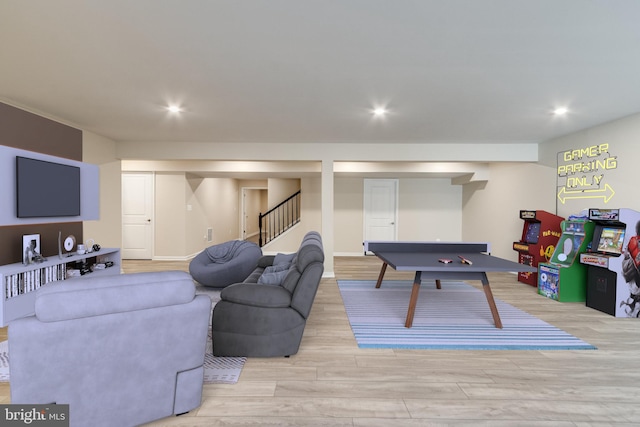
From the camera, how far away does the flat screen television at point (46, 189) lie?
357 cm

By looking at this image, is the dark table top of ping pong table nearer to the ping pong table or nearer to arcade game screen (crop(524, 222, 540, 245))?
the ping pong table

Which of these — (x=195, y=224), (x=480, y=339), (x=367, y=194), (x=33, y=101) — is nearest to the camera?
(x=480, y=339)

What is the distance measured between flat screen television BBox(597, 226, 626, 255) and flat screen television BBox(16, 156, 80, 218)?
23.7ft

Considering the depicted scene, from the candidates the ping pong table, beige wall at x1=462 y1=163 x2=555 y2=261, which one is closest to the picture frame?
the ping pong table

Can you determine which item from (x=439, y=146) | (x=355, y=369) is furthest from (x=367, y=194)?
(x=355, y=369)

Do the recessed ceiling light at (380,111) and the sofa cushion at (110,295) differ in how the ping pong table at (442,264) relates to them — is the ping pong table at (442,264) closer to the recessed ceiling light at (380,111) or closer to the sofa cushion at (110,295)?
the recessed ceiling light at (380,111)

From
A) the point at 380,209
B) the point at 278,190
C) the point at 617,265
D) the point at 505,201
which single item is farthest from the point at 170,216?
the point at 617,265

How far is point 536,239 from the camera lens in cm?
535

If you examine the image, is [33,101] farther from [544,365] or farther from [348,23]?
[544,365]

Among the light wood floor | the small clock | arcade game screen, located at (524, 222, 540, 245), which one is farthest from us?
arcade game screen, located at (524, 222, 540, 245)

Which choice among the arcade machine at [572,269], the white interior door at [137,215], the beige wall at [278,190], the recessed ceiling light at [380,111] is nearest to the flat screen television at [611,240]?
the arcade machine at [572,269]

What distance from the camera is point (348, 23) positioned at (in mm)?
2100

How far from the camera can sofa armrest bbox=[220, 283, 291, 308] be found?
267 cm

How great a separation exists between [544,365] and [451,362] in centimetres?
78
